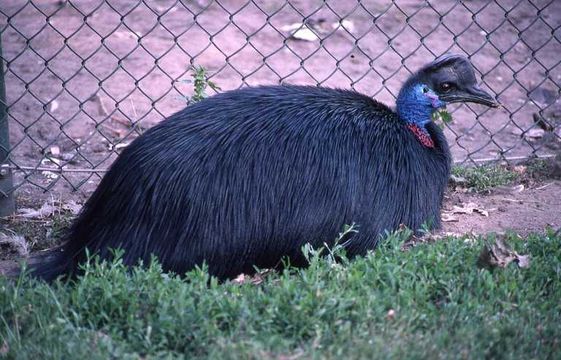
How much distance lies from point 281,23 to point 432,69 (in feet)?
10.7

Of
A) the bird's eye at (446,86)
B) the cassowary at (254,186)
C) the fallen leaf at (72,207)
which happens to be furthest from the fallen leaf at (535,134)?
the fallen leaf at (72,207)

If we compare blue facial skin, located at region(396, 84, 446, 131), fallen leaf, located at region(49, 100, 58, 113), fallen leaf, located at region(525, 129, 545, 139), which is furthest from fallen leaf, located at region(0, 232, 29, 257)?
fallen leaf, located at region(525, 129, 545, 139)

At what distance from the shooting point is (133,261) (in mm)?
4055

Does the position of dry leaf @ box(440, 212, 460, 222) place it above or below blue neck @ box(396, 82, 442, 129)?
below

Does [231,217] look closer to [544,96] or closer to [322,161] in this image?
[322,161]

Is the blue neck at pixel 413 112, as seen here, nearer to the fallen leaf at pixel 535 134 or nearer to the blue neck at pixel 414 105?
the blue neck at pixel 414 105

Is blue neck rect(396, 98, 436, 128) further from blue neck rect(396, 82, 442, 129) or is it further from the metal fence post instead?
the metal fence post

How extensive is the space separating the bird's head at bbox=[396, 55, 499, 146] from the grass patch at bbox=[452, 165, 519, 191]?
785 mm

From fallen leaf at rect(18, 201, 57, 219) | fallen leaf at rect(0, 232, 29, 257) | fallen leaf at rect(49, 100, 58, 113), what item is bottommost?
fallen leaf at rect(0, 232, 29, 257)

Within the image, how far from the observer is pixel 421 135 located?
4766 mm

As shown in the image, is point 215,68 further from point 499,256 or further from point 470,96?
point 499,256

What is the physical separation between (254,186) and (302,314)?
35.7 inches

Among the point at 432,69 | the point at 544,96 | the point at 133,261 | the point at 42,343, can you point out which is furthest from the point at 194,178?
the point at 544,96

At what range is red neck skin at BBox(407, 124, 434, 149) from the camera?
4.75 metres
